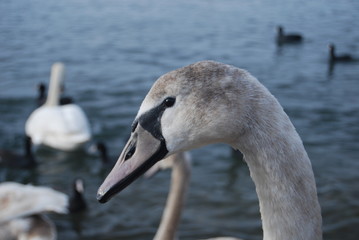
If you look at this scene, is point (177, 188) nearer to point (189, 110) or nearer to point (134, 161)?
point (134, 161)

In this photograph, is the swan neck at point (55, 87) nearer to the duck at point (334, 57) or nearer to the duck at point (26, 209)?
the duck at point (26, 209)

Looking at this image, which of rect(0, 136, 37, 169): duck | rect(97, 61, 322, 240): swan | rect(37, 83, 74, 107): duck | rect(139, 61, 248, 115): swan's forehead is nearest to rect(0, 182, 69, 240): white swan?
rect(0, 136, 37, 169): duck

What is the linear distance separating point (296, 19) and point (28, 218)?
58.7ft

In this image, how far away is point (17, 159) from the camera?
311 inches

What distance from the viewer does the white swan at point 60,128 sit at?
8.51 m

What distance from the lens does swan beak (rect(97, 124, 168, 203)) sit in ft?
6.73

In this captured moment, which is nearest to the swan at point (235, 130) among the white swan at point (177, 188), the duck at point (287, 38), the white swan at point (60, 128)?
the white swan at point (177, 188)

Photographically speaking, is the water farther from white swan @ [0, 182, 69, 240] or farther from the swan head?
the swan head

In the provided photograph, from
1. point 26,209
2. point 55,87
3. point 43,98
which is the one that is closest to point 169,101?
point 26,209

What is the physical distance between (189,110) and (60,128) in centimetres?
687

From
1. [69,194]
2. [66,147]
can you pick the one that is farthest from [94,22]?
[69,194]

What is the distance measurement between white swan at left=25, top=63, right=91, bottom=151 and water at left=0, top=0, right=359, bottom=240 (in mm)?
224

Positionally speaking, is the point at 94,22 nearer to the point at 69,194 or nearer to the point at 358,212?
the point at 69,194

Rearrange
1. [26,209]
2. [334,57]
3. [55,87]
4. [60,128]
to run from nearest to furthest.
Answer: [26,209] < [60,128] < [55,87] < [334,57]
